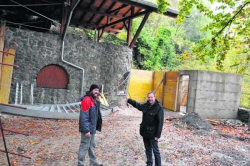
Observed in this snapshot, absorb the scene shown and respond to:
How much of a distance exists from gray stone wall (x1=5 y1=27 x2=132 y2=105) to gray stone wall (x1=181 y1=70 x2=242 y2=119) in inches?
151

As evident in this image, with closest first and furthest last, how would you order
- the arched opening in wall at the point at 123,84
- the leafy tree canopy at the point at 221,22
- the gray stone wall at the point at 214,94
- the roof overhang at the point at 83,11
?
the leafy tree canopy at the point at 221,22 → the roof overhang at the point at 83,11 → the gray stone wall at the point at 214,94 → the arched opening in wall at the point at 123,84

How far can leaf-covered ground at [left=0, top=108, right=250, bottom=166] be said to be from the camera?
4699mm

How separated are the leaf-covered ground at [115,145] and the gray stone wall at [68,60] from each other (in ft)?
7.12

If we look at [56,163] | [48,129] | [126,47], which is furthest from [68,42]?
[56,163]

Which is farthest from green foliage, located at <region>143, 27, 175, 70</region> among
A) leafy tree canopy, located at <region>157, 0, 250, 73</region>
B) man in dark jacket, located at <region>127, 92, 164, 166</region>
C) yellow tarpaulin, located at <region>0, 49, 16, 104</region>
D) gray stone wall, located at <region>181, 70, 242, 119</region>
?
man in dark jacket, located at <region>127, 92, 164, 166</region>

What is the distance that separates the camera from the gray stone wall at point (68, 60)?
9.58 metres

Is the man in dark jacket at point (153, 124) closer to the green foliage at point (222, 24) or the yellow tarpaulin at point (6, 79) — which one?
the green foliage at point (222, 24)

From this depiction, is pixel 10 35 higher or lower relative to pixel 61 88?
higher

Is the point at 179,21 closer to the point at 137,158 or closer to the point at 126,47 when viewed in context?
the point at 137,158

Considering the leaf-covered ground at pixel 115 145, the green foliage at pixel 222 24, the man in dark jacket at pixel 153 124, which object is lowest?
the leaf-covered ground at pixel 115 145

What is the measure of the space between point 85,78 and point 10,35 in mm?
3737

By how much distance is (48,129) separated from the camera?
22.7 feet

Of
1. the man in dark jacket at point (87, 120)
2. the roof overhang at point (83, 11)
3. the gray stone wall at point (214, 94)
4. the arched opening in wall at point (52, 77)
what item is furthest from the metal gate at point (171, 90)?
the man in dark jacket at point (87, 120)

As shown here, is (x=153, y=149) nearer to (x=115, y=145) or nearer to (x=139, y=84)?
(x=115, y=145)
